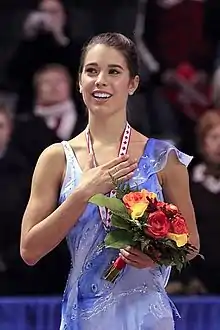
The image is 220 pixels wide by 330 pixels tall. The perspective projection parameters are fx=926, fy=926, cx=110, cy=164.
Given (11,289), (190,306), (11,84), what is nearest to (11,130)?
(11,84)

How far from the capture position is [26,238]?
2.44 meters

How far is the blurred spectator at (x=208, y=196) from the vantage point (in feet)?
16.7

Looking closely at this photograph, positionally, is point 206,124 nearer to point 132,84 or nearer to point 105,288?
point 132,84

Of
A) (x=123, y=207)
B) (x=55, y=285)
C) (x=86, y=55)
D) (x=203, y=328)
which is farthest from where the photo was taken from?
(x=55, y=285)

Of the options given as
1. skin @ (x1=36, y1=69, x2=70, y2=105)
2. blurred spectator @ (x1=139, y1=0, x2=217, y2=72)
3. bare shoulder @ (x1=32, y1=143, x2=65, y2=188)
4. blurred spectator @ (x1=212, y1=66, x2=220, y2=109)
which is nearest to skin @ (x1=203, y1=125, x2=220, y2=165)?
blurred spectator @ (x1=212, y1=66, x2=220, y2=109)

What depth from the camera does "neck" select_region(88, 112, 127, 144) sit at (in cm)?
251

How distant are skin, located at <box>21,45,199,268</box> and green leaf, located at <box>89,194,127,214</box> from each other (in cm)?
7

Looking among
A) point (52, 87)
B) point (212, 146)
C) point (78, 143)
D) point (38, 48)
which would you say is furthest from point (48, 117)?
point (78, 143)

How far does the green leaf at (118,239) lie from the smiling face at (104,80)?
35 centimetres

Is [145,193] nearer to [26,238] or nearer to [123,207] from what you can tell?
[123,207]

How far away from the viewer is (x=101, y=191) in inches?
94.0

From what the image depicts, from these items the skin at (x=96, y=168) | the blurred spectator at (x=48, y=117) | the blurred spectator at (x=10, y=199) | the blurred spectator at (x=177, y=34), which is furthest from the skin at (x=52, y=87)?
the skin at (x=96, y=168)

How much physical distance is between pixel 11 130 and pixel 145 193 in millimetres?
2889

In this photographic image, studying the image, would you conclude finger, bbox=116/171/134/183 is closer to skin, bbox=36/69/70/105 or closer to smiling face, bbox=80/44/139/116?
smiling face, bbox=80/44/139/116
